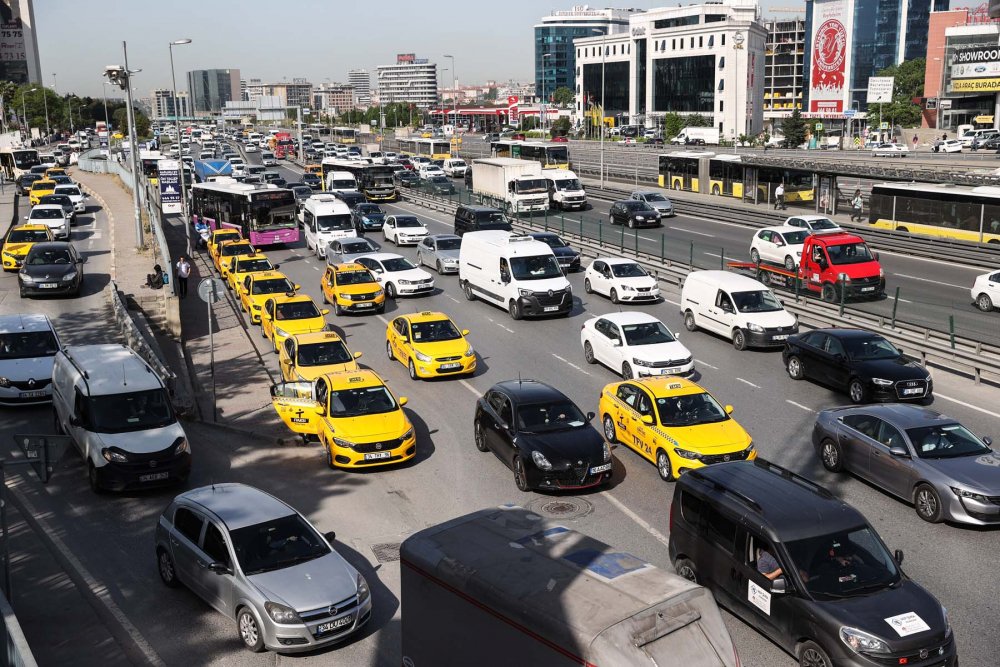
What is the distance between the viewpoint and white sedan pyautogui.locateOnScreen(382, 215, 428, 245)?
42.8m

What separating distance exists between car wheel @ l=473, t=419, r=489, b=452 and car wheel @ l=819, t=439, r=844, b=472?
606cm

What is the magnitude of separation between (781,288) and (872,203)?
17.4 m

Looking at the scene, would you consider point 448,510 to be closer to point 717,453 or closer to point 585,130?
point 717,453

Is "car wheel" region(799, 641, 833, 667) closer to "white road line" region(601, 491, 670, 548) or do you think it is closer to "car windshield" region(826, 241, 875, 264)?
"white road line" region(601, 491, 670, 548)

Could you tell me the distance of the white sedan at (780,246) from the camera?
109 feet

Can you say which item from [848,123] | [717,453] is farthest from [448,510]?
[848,123]

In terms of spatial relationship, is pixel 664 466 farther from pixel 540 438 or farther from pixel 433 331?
pixel 433 331

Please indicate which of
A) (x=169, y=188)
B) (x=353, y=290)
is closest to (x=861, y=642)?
(x=353, y=290)

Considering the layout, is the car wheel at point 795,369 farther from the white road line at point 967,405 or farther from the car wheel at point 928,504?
the car wheel at point 928,504

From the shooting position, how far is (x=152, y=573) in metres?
12.8

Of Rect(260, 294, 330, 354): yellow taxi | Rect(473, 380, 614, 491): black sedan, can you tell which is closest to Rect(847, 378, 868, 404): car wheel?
Rect(473, 380, 614, 491): black sedan

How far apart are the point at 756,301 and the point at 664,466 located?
1043 centimetres

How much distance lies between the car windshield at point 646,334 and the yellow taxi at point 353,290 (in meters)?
10.4

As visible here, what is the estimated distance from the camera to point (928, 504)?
45.6 feet
